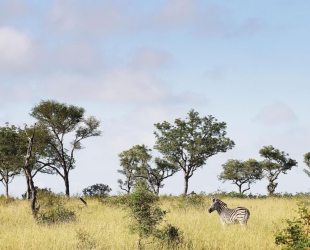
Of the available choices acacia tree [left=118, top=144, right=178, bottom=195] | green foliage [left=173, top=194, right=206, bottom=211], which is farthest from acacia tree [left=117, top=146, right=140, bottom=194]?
green foliage [left=173, top=194, right=206, bottom=211]

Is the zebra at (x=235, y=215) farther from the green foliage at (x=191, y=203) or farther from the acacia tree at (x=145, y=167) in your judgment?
the acacia tree at (x=145, y=167)

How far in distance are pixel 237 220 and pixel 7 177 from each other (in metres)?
37.4

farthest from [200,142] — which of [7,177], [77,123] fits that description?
[7,177]

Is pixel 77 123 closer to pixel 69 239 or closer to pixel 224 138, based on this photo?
pixel 224 138

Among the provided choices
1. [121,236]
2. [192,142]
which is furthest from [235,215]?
[192,142]

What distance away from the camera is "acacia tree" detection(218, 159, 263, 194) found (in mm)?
62125

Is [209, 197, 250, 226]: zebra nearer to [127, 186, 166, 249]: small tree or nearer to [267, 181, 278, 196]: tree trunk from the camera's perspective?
[127, 186, 166, 249]: small tree

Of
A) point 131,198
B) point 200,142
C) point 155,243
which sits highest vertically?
point 200,142

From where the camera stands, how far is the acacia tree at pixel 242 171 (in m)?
62.1

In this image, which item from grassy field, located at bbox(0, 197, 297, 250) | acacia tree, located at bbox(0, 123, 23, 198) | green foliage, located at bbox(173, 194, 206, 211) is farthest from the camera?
acacia tree, located at bbox(0, 123, 23, 198)

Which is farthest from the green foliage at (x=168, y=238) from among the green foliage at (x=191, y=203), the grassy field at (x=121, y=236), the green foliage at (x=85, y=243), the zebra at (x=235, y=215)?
the green foliage at (x=191, y=203)

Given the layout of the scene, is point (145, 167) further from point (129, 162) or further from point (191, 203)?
point (191, 203)

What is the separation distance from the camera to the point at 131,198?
37.7 feet

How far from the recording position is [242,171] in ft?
208
